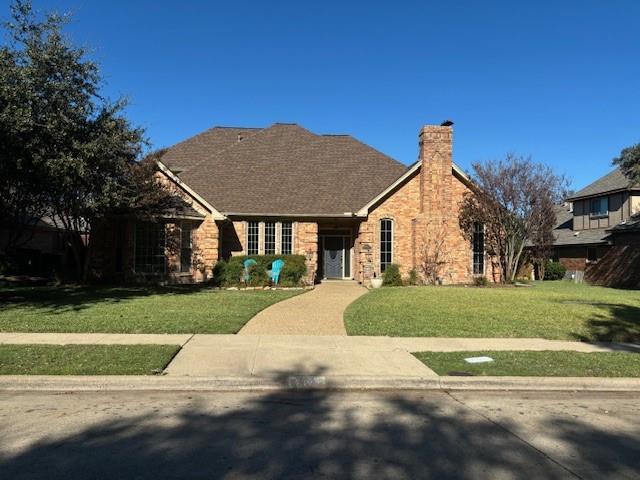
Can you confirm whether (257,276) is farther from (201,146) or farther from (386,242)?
(201,146)

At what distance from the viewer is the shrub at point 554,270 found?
3197 centimetres

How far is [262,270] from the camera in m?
20.9

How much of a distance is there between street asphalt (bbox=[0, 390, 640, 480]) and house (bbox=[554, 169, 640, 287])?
918 inches

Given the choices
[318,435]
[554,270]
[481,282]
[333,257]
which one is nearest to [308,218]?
[333,257]

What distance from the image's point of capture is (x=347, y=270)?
2639cm

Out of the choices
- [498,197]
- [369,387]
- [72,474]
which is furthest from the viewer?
[498,197]

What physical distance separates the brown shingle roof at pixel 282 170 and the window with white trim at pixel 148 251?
315 centimetres

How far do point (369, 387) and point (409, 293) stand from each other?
1148cm

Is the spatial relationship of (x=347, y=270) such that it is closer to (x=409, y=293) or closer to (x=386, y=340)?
(x=409, y=293)

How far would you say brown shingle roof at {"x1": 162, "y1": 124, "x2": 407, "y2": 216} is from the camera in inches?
962

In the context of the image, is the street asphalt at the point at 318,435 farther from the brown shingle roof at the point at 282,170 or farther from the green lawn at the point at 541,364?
the brown shingle roof at the point at 282,170

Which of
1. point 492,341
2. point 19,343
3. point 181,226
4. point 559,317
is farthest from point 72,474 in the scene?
point 181,226

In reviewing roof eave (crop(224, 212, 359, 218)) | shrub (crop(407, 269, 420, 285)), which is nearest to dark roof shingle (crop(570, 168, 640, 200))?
shrub (crop(407, 269, 420, 285))

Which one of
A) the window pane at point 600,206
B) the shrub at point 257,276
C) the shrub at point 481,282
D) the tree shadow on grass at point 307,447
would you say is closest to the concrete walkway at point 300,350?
the tree shadow on grass at point 307,447
